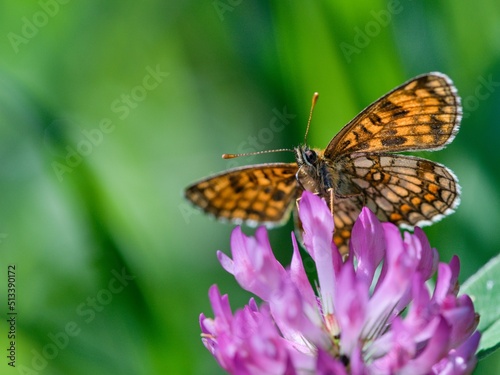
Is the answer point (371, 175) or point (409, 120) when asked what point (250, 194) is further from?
point (409, 120)

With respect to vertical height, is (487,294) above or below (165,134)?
below

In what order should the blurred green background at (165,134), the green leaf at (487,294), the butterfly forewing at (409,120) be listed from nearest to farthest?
the green leaf at (487,294) → the butterfly forewing at (409,120) → the blurred green background at (165,134)

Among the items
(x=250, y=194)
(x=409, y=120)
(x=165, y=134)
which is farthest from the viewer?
(x=165, y=134)

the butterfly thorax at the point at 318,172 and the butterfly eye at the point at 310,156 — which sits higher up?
the butterfly eye at the point at 310,156

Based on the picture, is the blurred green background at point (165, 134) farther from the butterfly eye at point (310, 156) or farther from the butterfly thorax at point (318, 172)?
the butterfly eye at point (310, 156)

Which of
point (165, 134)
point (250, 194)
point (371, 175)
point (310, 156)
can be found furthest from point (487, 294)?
point (165, 134)

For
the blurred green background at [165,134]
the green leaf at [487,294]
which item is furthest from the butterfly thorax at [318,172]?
the blurred green background at [165,134]

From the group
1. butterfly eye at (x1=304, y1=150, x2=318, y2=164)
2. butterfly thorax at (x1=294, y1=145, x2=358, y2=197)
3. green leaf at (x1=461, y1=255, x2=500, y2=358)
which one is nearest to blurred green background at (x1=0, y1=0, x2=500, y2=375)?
green leaf at (x1=461, y1=255, x2=500, y2=358)
